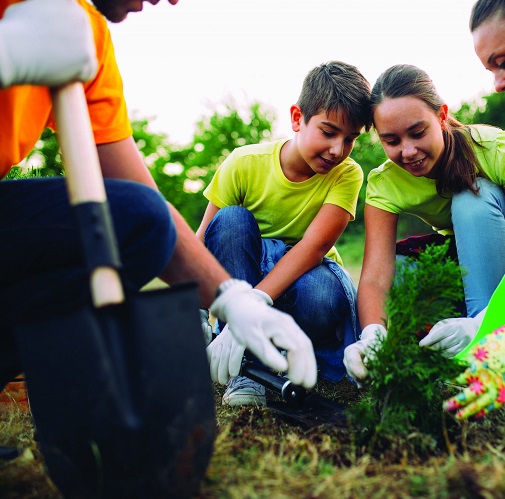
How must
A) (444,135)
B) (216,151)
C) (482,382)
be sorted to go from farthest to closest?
(216,151) → (444,135) → (482,382)

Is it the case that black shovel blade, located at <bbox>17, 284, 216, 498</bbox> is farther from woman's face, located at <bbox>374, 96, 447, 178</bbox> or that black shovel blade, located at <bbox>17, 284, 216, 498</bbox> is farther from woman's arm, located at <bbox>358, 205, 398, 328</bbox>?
woman's face, located at <bbox>374, 96, 447, 178</bbox>

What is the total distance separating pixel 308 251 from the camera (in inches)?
95.5

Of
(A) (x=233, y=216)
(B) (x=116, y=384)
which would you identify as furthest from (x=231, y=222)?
(B) (x=116, y=384)

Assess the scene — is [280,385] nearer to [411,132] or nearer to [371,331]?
[371,331]

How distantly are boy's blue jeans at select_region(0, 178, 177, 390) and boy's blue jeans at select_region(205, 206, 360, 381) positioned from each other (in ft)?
2.87

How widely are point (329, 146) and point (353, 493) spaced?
5.35 ft

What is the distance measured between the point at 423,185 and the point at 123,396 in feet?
6.20

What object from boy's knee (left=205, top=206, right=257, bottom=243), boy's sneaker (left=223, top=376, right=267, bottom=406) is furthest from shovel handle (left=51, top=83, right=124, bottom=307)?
boy's knee (left=205, top=206, right=257, bottom=243)

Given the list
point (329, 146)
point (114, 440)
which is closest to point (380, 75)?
point (329, 146)

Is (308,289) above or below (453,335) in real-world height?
above

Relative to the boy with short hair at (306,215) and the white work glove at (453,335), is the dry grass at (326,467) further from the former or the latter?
the boy with short hair at (306,215)

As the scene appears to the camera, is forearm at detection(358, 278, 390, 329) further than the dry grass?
Yes

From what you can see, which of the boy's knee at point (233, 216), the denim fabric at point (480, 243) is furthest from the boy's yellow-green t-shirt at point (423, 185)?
the boy's knee at point (233, 216)

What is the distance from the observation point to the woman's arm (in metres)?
2.26
